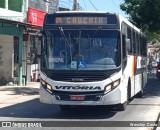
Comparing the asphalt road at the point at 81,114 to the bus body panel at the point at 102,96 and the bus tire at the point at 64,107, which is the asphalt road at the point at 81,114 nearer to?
the bus tire at the point at 64,107

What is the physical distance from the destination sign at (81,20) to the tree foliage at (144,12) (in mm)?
11214

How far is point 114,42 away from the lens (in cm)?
1348

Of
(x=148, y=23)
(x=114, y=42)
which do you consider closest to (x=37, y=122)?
(x=114, y=42)

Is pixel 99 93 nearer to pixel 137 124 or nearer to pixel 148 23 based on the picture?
pixel 137 124

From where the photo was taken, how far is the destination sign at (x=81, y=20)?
13.6 meters

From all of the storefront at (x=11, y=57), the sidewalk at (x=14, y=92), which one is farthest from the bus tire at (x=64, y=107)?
the storefront at (x=11, y=57)

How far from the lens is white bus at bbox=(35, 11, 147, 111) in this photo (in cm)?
1303

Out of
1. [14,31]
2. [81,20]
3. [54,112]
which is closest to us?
[81,20]

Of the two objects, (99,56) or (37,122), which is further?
(99,56)

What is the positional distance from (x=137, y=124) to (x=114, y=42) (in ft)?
8.58

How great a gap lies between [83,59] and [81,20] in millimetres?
1259

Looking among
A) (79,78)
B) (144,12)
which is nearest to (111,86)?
(79,78)

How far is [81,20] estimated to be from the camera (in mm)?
13742

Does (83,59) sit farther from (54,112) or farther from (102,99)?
(54,112)
